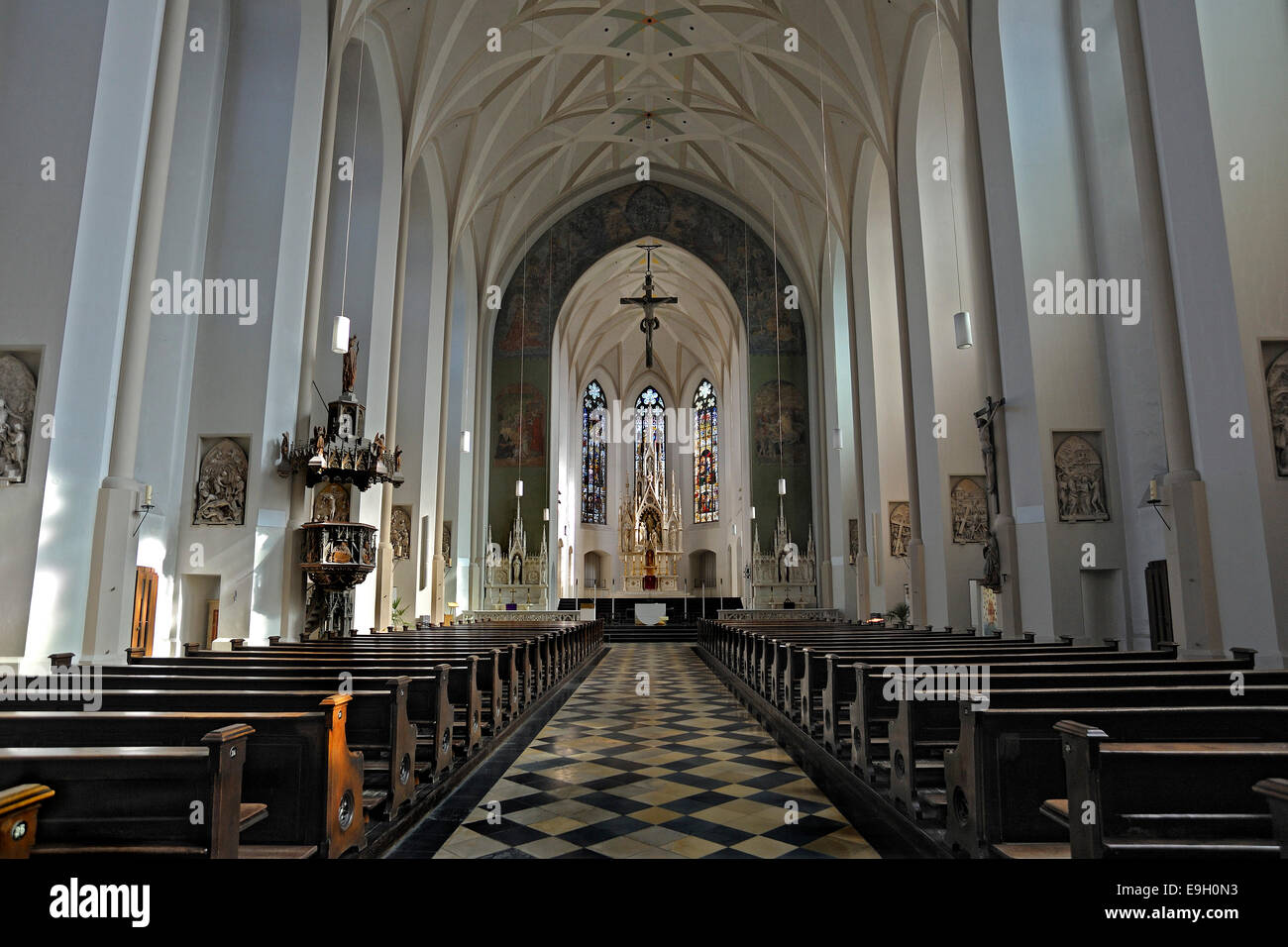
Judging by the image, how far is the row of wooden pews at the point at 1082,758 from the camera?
2113 mm

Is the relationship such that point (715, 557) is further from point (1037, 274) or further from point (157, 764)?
point (157, 764)

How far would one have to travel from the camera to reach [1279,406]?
606 centimetres

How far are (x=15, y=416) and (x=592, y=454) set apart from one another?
28.5 m

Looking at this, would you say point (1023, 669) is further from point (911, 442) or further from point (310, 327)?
point (310, 327)

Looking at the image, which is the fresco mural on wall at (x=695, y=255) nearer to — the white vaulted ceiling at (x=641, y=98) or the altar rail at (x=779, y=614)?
the white vaulted ceiling at (x=641, y=98)

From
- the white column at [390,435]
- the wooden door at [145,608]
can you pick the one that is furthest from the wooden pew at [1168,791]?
the white column at [390,435]

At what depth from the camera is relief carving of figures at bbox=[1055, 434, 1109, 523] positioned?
30.4 feet

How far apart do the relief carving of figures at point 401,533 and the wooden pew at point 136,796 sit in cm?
1342

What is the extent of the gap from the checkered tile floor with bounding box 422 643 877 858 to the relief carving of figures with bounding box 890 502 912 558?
29.5 ft

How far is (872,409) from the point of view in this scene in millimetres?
16312

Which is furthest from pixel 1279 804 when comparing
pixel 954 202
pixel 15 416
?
pixel 954 202

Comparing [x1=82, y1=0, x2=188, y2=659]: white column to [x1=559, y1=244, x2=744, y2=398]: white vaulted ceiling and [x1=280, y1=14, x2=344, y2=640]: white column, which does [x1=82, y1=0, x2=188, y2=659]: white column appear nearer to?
[x1=280, y1=14, x2=344, y2=640]: white column
